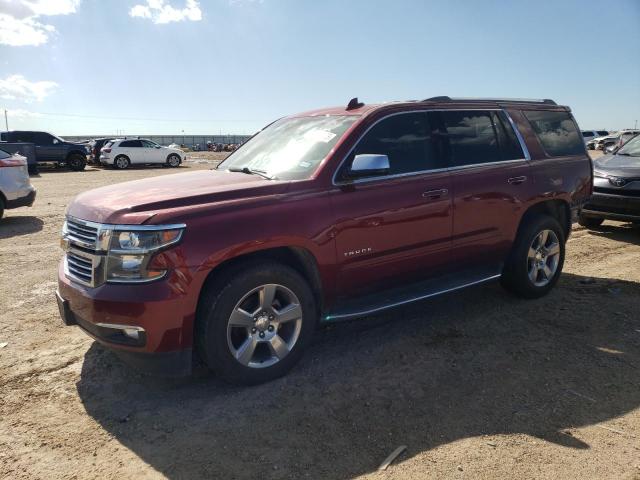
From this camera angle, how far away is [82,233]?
11.0 ft

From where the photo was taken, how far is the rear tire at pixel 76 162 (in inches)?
966

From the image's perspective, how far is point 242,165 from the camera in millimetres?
4477

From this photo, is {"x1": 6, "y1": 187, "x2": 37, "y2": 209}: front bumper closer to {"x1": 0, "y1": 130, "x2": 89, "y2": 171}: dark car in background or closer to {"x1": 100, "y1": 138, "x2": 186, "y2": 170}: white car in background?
{"x1": 0, "y1": 130, "x2": 89, "y2": 171}: dark car in background

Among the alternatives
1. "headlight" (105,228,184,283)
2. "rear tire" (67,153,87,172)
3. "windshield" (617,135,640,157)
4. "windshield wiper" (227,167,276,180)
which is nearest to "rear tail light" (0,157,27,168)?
"windshield wiper" (227,167,276,180)

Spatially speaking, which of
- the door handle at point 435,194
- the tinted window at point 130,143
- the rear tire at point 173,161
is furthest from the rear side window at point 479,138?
the rear tire at point 173,161

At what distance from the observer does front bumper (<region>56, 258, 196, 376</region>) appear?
303 cm

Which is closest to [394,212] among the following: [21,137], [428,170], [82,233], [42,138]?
[428,170]

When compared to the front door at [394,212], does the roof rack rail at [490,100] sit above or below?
Result: above

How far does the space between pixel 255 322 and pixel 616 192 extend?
22.0 feet

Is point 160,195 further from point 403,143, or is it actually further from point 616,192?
point 616,192

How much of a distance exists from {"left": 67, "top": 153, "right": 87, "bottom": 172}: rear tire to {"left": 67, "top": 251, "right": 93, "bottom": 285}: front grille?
23606mm

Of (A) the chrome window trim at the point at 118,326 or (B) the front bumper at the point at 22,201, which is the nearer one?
(A) the chrome window trim at the point at 118,326

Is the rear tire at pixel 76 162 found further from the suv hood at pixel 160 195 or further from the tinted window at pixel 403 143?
the tinted window at pixel 403 143

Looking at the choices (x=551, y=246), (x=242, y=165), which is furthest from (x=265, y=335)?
(x=551, y=246)
